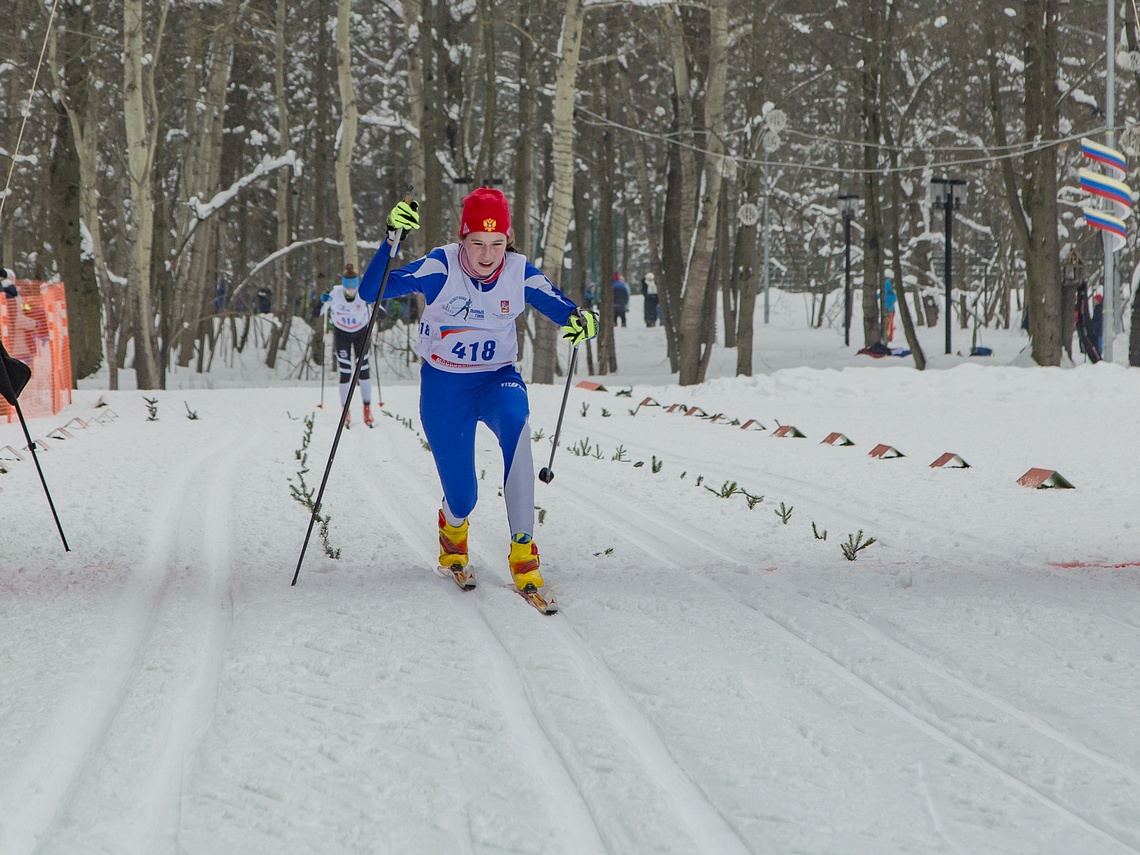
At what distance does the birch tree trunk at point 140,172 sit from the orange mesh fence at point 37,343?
8.51ft

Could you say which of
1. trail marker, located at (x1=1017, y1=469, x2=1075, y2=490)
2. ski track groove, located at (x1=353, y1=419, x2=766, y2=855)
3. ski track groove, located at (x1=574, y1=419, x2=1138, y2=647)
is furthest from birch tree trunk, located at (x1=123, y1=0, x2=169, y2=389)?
ski track groove, located at (x1=353, y1=419, x2=766, y2=855)

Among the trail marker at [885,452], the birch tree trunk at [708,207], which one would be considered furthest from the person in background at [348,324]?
the birch tree trunk at [708,207]

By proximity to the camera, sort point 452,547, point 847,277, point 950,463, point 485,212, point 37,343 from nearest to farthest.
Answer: point 485,212
point 452,547
point 950,463
point 37,343
point 847,277

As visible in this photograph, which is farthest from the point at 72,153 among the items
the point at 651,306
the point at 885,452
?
the point at 651,306

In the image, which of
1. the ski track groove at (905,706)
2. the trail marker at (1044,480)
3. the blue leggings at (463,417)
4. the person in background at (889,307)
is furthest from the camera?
the person in background at (889,307)

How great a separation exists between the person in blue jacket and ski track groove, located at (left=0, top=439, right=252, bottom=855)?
1128 millimetres

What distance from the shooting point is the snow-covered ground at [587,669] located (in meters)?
2.68

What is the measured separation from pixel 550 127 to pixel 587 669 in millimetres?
23764

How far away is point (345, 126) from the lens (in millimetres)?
20594

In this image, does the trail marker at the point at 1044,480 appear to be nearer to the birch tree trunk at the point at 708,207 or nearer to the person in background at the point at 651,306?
the birch tree trunk at the point at 708,207

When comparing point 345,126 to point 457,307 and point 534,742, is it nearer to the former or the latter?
point 457,307

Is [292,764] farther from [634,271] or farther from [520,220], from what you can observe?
[634,271]

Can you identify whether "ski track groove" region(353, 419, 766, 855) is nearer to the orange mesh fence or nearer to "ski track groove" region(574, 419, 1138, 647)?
"ski track groove" region(574, 419, 1138, 647)

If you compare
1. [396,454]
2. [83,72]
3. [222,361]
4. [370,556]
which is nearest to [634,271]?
[222,361]
